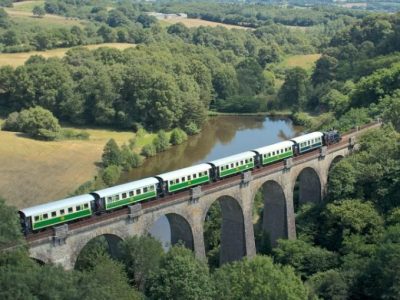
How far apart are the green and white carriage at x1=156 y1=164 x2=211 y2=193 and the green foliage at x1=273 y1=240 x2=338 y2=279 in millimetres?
7820

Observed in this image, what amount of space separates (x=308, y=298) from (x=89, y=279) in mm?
13528

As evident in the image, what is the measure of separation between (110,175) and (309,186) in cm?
2465

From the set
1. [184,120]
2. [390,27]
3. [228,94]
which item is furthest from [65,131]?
[390,27]

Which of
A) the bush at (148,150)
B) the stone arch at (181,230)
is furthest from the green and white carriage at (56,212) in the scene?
the bush at (148,150)

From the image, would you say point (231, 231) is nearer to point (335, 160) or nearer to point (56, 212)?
point (335, 160)

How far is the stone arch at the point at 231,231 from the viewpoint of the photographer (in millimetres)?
45406

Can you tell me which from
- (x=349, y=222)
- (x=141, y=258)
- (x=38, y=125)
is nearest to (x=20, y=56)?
(x=38, y=125)

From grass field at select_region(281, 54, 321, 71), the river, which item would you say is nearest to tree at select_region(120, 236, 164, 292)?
the river

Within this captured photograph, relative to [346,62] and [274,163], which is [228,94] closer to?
[346,62]

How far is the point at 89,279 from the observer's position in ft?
95.5

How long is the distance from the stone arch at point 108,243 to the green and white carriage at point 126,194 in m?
2.01

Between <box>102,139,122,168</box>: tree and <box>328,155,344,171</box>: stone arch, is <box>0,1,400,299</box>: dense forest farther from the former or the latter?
<box>328,155,344,171</box>: stone arch

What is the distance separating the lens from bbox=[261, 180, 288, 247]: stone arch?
1930 inches

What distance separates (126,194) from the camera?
131ft
